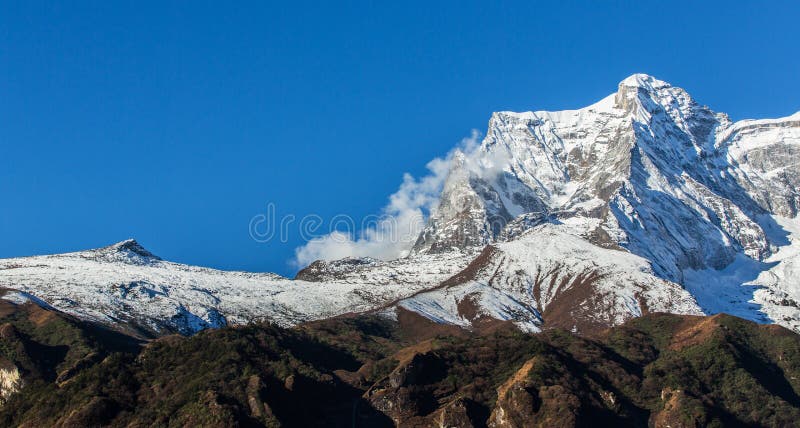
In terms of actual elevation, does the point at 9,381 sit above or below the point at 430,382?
above

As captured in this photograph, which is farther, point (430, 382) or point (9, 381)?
point (9, 381)

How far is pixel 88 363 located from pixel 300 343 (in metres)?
32.0

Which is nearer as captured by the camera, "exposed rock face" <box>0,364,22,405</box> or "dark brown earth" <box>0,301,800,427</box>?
"dark brown earth" <box>0,301,800,427</box>

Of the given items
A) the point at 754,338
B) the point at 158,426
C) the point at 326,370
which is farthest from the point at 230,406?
the point at 754,338

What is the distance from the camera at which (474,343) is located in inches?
5482

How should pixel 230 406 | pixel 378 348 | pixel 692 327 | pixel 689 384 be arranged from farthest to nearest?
pixel 378 348 < pixel 692 327 < pixel 689 384 < pixel 230 406

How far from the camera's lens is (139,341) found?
18912 centimetres

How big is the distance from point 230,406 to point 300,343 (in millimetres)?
46461

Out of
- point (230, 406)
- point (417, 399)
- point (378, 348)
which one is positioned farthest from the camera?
point (378, 348)

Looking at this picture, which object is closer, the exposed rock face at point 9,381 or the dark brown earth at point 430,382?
the dark brown earth at point 430,382

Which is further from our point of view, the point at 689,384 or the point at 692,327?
the point at 692,327

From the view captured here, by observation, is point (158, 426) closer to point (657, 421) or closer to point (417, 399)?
point (417, 399)

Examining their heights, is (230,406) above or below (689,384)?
below

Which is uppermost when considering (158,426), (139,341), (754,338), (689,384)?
(139,341)
